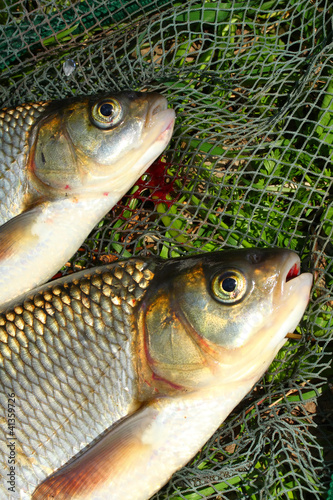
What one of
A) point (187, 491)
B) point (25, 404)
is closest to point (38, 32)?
point (25, 404)

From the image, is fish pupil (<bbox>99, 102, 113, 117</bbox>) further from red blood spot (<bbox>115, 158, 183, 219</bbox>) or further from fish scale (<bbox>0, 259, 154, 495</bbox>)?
fish scale (<bbox>0, 259, 154, 495</bbox>)

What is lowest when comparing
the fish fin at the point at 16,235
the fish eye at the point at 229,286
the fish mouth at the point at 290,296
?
the fish mouth at the point at 290,296

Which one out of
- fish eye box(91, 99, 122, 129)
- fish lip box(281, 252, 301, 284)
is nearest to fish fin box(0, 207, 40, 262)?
fish eye box(91, 99, 122, 129)

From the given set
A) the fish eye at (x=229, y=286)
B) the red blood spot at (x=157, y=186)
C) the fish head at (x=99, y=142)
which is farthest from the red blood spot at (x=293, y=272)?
the red blood spot at (x=157, y=186)

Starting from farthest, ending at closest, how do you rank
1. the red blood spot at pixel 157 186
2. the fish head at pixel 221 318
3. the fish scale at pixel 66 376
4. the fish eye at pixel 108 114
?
the red blood spot at pixel 157 186, the fish eye at pixel 108 114, the fish scale at pixel 66 376, the fish head at pixel 221 318

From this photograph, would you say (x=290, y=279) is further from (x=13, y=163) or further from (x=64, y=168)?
(x=13, y=163)

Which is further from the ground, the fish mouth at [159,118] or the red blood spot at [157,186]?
the fish mouth at [159,118]

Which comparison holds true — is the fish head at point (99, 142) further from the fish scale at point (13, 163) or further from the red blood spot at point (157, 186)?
the red blood spot at point (157, 186)
